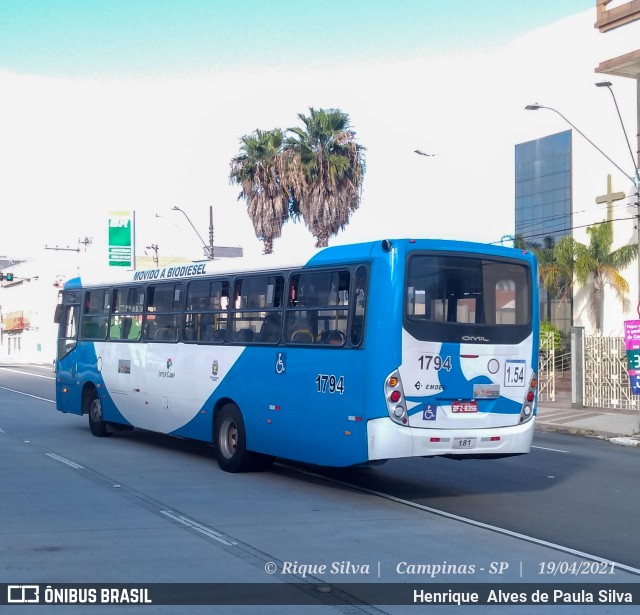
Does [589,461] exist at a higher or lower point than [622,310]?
lower

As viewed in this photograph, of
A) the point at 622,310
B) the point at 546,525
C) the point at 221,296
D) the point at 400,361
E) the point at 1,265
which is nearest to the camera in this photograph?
the point at 546,525

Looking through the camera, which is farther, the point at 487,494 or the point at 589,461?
the point at 589,461

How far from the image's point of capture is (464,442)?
36.2 ft

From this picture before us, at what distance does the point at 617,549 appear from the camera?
29.1ft

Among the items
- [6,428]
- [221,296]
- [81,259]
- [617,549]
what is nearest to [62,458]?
[221,296]

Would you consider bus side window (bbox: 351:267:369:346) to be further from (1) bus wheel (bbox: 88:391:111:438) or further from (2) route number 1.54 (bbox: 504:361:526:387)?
(1) bus wheel (bbox: 88:391:111:438)

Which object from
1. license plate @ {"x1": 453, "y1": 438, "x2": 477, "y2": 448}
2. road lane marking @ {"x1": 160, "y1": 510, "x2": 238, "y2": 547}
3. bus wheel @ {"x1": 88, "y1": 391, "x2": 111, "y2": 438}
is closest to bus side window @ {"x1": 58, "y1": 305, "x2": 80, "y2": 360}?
bus wheel @ {"x1": 88, "y1": 391, "x2": 111, "y2": 438}

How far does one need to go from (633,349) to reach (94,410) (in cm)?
1162

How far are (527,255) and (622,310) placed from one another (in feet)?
74.0

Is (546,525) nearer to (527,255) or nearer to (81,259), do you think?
(527,255)

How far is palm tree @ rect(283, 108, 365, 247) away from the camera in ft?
123

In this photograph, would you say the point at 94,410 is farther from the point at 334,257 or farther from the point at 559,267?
the point at 559,267

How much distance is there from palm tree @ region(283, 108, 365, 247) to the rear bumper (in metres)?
26.3

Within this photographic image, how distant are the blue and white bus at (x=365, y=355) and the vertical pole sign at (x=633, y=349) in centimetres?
925
